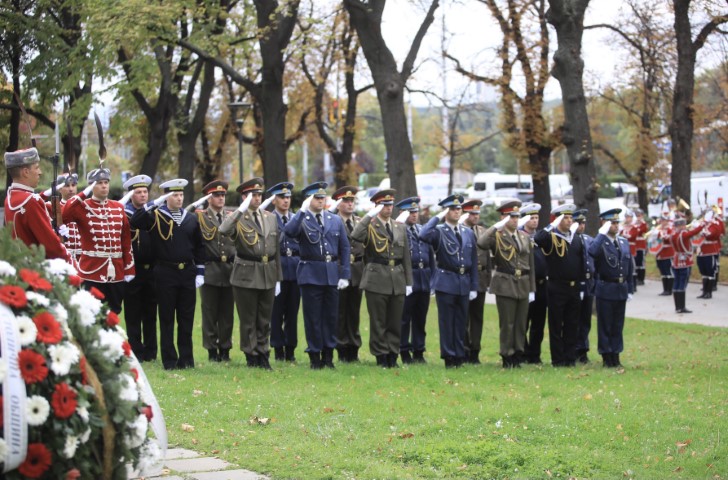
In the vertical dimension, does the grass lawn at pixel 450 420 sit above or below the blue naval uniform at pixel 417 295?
below

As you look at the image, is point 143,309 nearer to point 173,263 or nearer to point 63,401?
point 173,263

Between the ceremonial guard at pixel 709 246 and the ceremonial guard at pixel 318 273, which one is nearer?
the ceremonial guard at pixel 318 273

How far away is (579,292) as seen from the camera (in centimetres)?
1402

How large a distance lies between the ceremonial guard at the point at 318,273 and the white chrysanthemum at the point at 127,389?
717cm

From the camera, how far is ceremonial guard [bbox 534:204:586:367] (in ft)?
45.8

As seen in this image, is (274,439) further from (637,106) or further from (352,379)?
(637,106)

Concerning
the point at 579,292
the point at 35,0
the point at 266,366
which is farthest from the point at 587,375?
the point at 35,0

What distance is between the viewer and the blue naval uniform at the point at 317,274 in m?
12.6

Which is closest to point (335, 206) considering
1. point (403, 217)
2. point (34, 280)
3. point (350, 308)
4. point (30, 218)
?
point (403, 217)

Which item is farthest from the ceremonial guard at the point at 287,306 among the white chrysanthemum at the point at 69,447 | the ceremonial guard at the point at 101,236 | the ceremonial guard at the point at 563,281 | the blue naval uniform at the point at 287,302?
the white chrysanthemum at the point at 69,447

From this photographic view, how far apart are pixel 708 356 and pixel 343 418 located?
7998 mm

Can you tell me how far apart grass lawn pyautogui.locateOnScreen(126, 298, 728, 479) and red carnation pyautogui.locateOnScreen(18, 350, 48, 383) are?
2.67 metres

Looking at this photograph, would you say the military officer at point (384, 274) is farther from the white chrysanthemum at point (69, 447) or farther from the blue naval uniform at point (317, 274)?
the white chrysanthemum at point (69, 447)

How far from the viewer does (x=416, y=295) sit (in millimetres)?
14125
